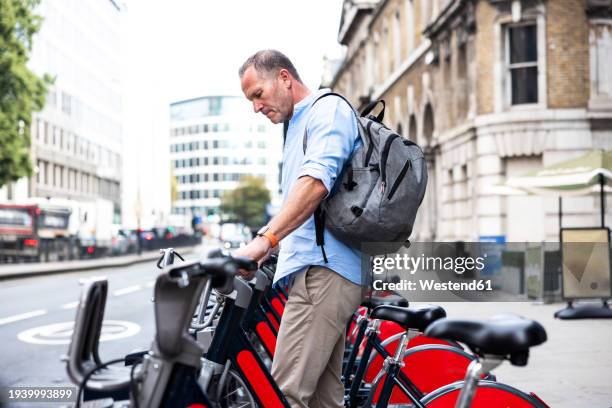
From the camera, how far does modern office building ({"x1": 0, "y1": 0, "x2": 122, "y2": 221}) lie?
212 feet

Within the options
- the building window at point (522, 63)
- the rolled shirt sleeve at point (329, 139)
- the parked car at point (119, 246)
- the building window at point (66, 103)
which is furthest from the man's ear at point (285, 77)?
the building window at point (66, 103)

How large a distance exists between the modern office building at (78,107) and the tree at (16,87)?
2113 centimetres

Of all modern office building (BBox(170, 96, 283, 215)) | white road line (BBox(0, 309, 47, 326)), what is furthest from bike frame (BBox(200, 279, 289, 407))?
modern office building (BBox(170, 96, 283, 215))

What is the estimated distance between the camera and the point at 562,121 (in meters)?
20.6

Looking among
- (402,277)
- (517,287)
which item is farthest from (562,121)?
Result: (402,277)

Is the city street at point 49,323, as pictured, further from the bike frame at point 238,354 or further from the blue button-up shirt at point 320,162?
the blue button-up shirt at point 320,162

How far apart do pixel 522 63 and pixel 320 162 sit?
18990 mm

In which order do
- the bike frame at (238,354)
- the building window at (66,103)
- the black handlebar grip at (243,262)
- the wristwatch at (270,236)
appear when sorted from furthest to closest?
the building window at (66,103), the bike frame at (238,354), the wristwatch at (270,236), the black handlebar grip at (243,262)

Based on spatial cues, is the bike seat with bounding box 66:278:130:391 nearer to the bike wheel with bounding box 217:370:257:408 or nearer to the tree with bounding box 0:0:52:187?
the bike wheel with bounding box 217:370:257:408

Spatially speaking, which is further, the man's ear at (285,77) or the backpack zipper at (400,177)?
the man's ear at (285,77)

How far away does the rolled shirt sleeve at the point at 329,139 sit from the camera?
3.20 m

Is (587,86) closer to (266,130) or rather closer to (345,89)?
(345,89)

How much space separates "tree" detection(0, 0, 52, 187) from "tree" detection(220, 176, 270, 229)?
9287cm

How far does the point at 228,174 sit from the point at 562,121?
154 m
